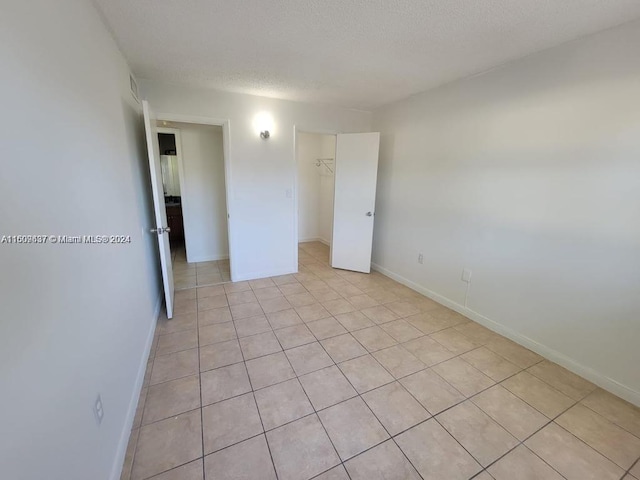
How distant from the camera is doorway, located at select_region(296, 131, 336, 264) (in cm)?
514

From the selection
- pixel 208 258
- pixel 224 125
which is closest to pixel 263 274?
pixel 208 258

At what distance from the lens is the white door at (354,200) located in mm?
3654

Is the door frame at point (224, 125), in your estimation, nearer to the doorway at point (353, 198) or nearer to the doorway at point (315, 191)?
the doorway at point (353, 198)

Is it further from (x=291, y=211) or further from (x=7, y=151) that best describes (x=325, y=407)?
(x=291, y=211)

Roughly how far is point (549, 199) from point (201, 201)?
4.18m

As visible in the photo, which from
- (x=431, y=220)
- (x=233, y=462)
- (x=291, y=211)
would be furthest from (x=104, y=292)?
(x=431, y=220)

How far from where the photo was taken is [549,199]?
206 centimetres

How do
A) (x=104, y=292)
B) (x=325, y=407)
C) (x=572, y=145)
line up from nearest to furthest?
(x=104, y=292) < (x=325, y=407) < (x=572, y=145)

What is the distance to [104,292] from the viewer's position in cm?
132

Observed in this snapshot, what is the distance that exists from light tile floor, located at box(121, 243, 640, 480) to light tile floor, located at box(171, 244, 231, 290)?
0.80 meters

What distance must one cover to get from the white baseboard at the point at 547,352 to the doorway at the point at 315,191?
2.45m

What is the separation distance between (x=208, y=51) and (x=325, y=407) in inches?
107

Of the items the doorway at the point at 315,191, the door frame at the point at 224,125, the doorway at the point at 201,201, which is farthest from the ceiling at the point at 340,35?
the doorway at the point at 315,191
